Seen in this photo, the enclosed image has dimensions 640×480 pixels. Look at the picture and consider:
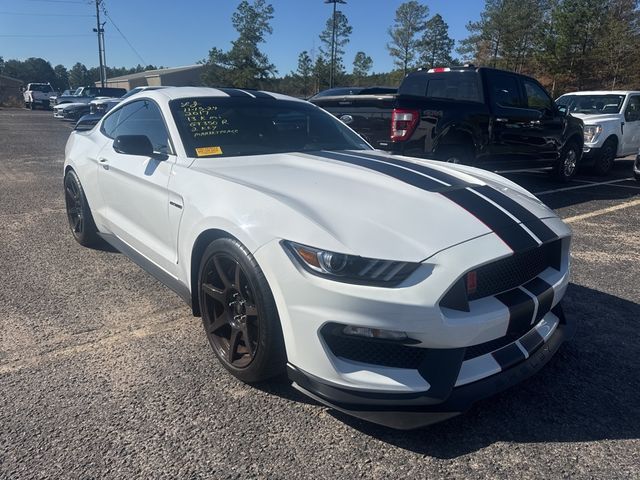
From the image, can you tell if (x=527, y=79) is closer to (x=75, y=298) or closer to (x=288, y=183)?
(x=288, y=183)

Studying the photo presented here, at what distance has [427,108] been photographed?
6.56 metres

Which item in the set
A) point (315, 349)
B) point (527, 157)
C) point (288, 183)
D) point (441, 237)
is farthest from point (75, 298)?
point (527, 157)

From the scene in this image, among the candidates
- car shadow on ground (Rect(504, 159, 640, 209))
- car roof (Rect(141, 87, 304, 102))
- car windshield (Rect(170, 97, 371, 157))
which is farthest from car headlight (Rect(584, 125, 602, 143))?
car roof (Rect(141, 87, 304, 102))

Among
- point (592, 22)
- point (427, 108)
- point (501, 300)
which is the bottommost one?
point (501, 300)

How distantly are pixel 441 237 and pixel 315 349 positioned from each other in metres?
0.74

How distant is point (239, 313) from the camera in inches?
101

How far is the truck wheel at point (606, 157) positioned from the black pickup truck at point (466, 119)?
2.09 meters

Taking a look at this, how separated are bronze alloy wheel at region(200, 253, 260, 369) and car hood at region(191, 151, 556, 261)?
1.26 ft

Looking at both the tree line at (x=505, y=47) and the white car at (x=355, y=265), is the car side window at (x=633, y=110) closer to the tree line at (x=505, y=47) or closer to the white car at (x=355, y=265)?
the white car at (x=355, y=265)

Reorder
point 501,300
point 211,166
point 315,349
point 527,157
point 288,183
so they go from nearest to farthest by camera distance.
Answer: point 315,349 < point 501,300 < point 288,183 < point 211,166 < point 527,157

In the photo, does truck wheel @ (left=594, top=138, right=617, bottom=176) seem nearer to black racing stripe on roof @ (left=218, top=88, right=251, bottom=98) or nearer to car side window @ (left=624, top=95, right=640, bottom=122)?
car side window @ (left=624, top=95, right=640, bottom=122)

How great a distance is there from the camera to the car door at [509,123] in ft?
23.9

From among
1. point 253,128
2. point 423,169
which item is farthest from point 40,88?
point 423,169

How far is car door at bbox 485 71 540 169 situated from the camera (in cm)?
728
